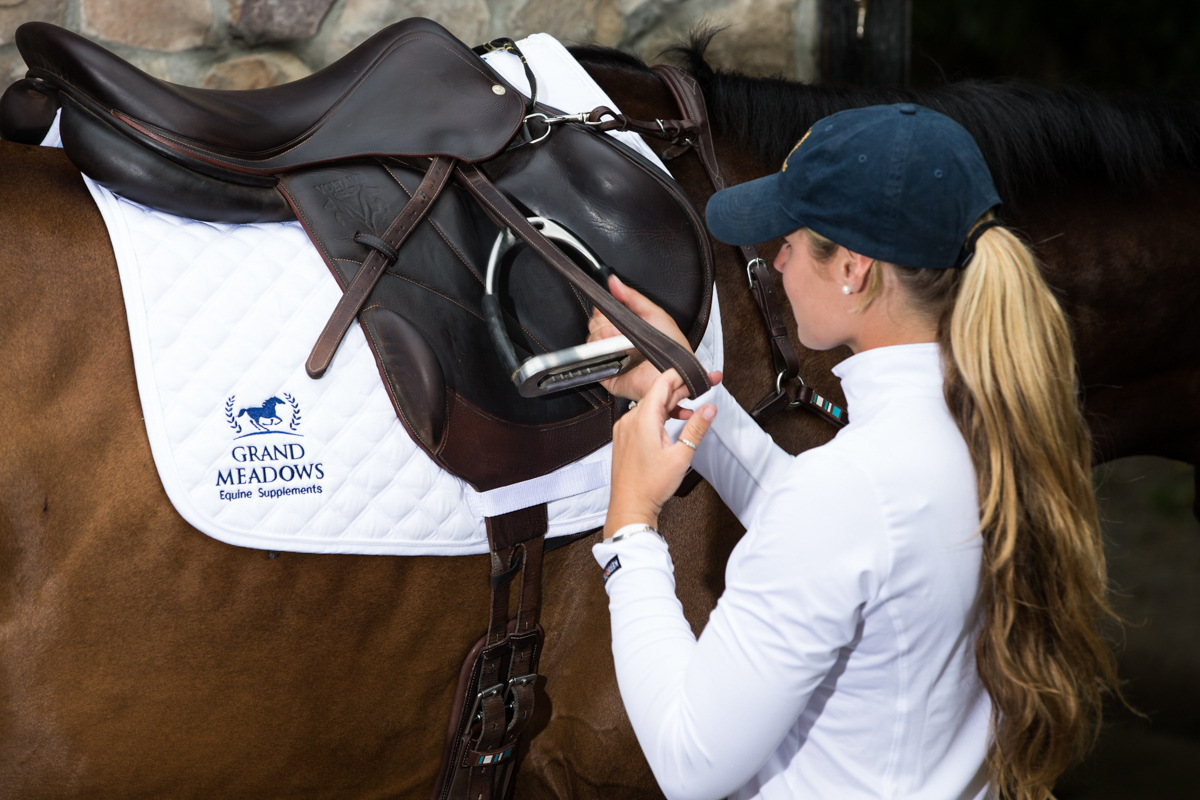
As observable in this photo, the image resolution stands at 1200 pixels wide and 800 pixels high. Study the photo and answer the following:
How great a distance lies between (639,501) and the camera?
89 centimetres

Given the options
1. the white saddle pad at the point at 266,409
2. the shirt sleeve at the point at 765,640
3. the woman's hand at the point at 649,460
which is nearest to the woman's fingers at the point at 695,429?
the woman's hand at the point at 649,460

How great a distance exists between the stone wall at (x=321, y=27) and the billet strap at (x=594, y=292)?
0.80m

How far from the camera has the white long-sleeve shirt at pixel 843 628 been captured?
30.3 inches

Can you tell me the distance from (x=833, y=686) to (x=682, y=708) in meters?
0.17

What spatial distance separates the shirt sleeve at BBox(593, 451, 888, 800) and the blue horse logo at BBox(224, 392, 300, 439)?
0.53 metres

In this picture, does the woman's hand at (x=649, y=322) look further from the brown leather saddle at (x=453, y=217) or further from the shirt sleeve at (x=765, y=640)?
the shirt sleeve at (x=765, y=640)

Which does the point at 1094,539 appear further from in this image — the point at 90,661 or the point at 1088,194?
the point at 90,661

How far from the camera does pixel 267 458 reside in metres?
1.08

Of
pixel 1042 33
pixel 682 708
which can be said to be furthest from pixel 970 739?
pixel 1042 33

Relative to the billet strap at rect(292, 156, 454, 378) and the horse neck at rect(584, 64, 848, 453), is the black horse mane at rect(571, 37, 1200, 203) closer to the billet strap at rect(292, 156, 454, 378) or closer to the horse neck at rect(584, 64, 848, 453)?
the horse neck at rect(584, 64, 848, 453)

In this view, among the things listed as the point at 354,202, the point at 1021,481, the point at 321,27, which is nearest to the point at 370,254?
the point at 354,202

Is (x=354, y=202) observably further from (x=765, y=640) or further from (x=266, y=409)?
(x=765, y=640)

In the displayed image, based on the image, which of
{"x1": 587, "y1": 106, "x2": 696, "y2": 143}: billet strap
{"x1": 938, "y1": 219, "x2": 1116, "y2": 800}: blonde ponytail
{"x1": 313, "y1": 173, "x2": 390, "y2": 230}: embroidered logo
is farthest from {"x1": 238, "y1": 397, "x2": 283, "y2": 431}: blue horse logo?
{"x1": 938, "y1": 219, "x2": 1116, "y2": 800}: blonde ponytail

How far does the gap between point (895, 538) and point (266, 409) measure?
0.74 meters
